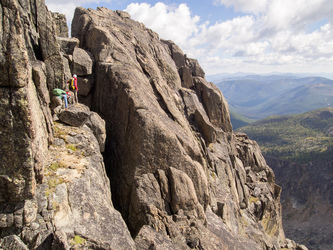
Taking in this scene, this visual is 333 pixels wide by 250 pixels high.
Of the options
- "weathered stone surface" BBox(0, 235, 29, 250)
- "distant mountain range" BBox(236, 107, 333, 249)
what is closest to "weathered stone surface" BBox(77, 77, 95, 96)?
"weathered stone surface" BBox(0, 235, 29, 250)

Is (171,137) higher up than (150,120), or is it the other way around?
(150,120)

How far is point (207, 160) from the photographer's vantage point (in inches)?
1598

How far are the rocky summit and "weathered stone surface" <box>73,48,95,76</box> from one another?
143mm

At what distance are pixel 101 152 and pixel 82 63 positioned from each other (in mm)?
13929

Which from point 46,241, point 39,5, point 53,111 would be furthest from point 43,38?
point 46,241

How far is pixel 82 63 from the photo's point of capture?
1313 inches

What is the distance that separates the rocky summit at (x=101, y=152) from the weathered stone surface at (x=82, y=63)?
14cm

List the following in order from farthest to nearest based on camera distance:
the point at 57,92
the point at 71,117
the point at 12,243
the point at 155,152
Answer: the point at 155,152
the point at 71,117
the point at 57,92
the point at 12,243

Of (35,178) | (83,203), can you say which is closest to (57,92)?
(35,178)

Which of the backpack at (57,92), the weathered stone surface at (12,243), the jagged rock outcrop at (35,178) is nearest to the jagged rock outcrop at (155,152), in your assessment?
the jagged rock outcrop at (35,178)

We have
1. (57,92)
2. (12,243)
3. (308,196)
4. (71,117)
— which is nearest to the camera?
(12,243)

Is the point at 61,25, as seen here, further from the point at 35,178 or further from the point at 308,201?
the point at 308,201

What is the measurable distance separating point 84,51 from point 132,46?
32.1 feet

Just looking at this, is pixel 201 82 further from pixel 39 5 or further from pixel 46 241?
pixel 46 241
